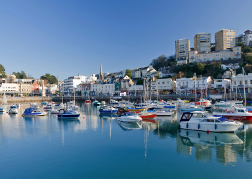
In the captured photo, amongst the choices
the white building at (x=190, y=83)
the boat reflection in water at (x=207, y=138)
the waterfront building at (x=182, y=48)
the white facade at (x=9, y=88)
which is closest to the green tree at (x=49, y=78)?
the white facade at (x=9, y=88)

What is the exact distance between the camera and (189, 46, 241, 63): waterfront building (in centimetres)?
7838

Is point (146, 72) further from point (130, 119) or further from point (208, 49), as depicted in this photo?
point (130, 119)

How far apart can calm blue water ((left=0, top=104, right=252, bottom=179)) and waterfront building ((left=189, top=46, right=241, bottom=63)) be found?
2698 inches

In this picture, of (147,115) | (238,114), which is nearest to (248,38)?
(238,114)

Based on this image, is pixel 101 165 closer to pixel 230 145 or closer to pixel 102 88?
pixel 230 145

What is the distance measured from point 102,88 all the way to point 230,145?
289ft

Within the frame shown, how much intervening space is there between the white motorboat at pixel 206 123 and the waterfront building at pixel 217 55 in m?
70.3

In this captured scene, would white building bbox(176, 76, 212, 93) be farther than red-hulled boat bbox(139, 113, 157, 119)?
Yes

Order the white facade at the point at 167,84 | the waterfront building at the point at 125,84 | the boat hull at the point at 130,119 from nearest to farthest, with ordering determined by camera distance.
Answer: the boat hull at the point at 130,119, the white facade at the point at 167,84, the waterfront building at the point at 125,84

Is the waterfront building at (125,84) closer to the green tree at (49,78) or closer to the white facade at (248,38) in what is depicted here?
the white facade at (248,38)

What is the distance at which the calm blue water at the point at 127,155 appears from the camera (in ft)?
Result: 39.6

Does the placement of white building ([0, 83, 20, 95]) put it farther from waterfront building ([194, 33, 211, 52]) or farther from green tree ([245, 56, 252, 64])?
green tree ([245, 56, 252, 64])

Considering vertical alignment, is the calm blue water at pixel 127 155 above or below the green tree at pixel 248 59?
below

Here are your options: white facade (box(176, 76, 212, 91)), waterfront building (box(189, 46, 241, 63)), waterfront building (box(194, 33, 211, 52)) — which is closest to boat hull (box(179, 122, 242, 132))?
white facade (box(176, 76, 212, 91))
